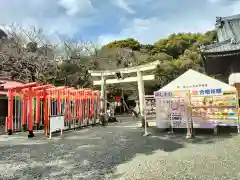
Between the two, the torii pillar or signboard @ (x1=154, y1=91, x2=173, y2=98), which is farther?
the torii pillar

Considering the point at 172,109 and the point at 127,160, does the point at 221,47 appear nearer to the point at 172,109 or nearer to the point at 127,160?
the point at 172,109

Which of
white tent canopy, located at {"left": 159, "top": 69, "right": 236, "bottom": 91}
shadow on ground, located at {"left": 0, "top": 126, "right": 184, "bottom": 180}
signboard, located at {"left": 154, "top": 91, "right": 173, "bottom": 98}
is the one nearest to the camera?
shadow on ground, located at {"left": 0, "top": 126, "right": 184, "bottom": 180}

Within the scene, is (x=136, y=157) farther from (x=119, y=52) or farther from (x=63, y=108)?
(x=119, y=52)

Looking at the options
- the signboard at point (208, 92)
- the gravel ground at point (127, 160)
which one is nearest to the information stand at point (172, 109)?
the signboard at point (208, 92)

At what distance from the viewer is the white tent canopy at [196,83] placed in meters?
9.38

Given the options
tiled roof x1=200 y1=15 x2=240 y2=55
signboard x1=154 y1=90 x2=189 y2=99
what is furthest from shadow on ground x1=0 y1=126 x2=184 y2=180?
tiled roof x1=200 y1=15 x2=240 y2=55

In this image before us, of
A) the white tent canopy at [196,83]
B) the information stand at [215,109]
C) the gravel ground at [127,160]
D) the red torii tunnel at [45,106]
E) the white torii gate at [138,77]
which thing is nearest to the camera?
the gravel ground at [127,160]

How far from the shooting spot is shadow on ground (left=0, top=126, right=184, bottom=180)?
4.62m

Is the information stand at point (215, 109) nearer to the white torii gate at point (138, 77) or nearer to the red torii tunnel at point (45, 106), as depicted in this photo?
the white torii gate at point (138, 77)

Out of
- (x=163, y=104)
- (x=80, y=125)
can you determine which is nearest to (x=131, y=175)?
(x=163, y=104)

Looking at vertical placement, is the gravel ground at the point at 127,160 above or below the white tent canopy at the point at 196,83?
below

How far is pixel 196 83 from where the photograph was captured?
9891 millimetres

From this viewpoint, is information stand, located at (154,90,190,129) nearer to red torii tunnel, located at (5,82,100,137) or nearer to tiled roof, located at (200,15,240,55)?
tiled roof, located at (200,15,240,55)

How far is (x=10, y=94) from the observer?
10773 millimetres
